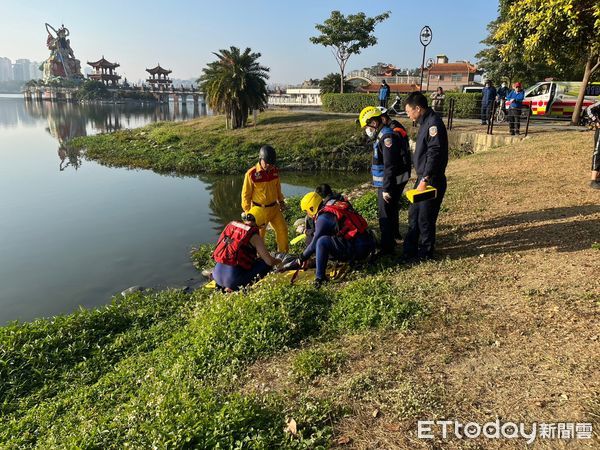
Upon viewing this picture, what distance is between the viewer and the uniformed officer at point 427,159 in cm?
506

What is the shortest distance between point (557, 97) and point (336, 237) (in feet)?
64.9

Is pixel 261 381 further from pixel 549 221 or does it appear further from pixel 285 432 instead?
pixel 549 221

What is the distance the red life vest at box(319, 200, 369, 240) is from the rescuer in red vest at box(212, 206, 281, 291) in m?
0.90

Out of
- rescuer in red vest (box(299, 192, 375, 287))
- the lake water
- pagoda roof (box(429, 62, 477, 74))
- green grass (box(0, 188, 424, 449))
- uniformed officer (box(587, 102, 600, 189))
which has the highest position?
pagoda roof (box(429, 62, 477, 74))

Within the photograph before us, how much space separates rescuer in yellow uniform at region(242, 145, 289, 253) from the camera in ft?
21.1

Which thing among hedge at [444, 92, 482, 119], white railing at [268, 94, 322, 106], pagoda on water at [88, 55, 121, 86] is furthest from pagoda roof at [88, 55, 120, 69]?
hedge at [444, 92, 482, 119]

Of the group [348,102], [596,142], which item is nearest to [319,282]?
[596,142]

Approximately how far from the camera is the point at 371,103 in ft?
92.0

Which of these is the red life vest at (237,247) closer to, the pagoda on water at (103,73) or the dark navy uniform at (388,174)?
the dark navy uniform at (388,174)

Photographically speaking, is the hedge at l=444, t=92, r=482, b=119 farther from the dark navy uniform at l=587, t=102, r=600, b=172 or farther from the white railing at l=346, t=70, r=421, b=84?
the white railing at l=346, t=70, r=421, b=84

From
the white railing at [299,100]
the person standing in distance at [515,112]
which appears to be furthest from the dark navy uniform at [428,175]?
the white railing at [299,100]

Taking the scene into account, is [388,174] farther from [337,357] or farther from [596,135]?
[596,135]

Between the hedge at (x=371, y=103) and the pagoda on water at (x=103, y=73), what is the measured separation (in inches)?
3115

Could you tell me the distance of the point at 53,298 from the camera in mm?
7250
